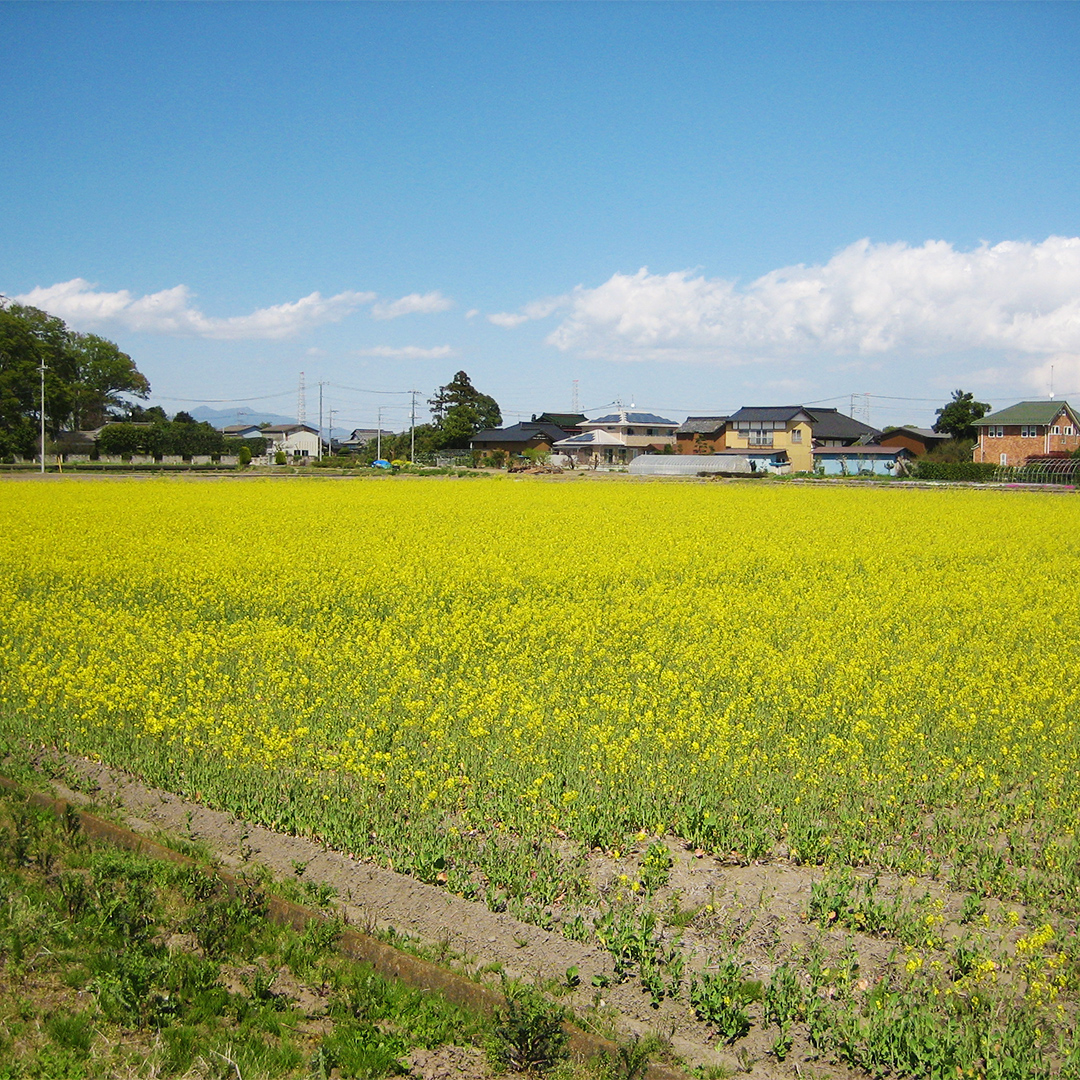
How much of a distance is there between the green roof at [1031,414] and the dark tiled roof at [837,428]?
1260cm

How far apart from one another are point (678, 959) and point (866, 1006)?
907 mm

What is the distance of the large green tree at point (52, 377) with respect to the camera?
240 feet

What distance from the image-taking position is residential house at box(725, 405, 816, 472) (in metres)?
80.2

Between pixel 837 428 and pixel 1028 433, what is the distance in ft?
56.9

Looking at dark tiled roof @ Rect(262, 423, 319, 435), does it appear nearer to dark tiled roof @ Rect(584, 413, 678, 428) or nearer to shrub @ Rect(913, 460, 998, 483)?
dark tiled roof @ Rect(584, 413, 678, 428)

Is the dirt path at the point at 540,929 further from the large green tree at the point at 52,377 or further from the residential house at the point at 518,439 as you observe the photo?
the residential house at the point at 518,439

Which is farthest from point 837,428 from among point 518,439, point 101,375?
point 101,375

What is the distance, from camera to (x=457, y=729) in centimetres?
818

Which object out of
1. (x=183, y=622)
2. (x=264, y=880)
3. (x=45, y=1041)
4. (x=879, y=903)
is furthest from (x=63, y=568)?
(x=879, y=903)

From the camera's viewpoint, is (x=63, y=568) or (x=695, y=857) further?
(x=63, y=568)

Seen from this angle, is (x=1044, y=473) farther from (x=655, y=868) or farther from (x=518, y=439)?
(x=655, y=868)

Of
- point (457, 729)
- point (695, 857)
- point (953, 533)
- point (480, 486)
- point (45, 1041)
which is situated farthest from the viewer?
point (480, 486)

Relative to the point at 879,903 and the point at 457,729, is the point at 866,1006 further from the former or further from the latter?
the point at 457,729

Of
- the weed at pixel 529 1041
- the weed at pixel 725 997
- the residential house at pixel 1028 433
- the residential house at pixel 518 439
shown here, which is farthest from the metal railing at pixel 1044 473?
the weed at pixel 529 1041
